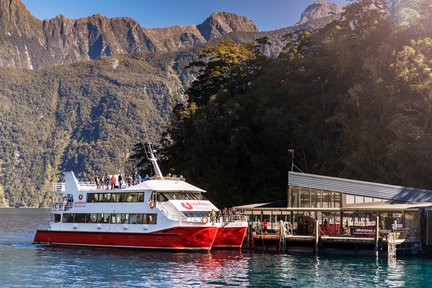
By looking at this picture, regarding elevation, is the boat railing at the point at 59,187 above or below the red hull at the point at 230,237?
above

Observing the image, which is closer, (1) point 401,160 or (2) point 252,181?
(1) point 401,160

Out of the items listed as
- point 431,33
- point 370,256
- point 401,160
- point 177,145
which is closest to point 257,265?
point 370,256

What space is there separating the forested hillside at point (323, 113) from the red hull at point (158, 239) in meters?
21.5

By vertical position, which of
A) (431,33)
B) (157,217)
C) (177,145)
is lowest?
(157,217)

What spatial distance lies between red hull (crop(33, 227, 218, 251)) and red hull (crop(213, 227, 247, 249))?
2210mm

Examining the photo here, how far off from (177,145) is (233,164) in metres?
15.1

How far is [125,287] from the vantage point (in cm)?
3903

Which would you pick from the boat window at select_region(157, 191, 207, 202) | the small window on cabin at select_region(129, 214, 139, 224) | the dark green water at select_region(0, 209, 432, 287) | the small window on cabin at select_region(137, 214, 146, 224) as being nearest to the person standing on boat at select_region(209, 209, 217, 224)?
the dark green water at select_region(0, 209, 432, 287)

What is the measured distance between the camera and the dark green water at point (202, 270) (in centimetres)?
4128

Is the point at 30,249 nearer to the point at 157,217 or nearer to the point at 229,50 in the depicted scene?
the point at 157,217

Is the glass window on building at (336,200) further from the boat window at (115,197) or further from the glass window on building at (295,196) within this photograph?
the boat window at (115,197)

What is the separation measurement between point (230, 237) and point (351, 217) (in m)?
13.8

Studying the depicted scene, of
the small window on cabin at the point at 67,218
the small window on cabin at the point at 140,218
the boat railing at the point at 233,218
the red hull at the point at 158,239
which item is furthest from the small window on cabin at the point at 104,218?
the boat railing at the point at 233,218

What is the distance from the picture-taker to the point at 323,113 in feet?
282
